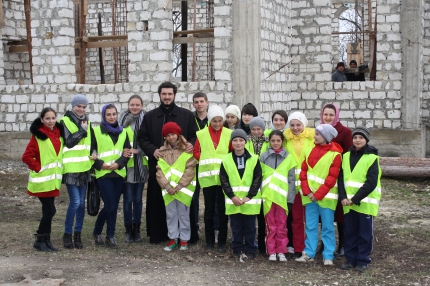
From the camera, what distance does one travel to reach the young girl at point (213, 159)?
720 centimetres

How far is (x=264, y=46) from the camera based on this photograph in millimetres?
12766

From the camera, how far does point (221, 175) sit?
6.91 meters

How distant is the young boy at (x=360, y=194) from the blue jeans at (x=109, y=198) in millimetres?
2562

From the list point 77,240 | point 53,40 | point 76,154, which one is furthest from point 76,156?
point 53,40

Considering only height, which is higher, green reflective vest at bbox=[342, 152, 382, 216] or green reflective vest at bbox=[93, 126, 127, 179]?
green reflective vest at bbox=[93, 126, 127, 179]

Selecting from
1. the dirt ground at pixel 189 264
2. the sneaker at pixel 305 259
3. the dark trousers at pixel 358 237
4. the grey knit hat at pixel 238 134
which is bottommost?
the dirt ground at pixel 189 264

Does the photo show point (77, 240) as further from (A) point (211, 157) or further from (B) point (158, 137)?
(A) point (211, 157)

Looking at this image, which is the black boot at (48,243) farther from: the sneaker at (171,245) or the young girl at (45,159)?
the sneaker at (171,245)

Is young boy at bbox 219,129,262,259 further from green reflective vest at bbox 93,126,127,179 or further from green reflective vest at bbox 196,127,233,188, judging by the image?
green reflective vest at bbox 93,126,127,179

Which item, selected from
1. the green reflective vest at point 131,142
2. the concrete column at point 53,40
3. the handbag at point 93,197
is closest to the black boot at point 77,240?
the handbag at point 93,197

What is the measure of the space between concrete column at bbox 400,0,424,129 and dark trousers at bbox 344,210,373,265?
8.20 m

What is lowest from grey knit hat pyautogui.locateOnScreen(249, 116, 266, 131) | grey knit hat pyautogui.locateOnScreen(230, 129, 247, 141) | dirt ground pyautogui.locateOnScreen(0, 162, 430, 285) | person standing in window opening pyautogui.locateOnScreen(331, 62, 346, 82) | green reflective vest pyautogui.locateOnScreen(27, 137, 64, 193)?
dirt ground pyautogui.locateOnScreen(0, 162, 430, 285)

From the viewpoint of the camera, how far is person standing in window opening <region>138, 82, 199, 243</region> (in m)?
7.50

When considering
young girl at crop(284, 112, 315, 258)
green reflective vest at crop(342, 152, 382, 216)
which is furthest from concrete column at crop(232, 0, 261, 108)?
green reflective vest at crop(342, 152, 382, 216)
